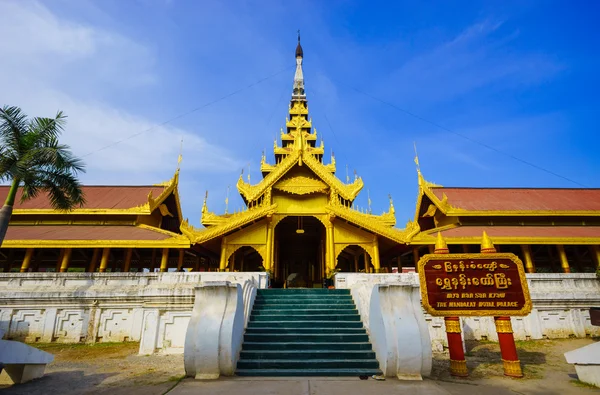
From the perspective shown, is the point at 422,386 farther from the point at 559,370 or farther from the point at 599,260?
the point at 599,260

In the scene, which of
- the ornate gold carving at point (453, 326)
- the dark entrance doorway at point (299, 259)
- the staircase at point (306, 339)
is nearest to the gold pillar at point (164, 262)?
the dark entrance doorway at point (299, 259)

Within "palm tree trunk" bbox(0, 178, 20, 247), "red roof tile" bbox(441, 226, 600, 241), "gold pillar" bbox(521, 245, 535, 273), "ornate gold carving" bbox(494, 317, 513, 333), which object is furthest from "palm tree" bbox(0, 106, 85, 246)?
"gold pillar" bbox(521, 245, 535, 273)

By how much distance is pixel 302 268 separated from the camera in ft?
68.4

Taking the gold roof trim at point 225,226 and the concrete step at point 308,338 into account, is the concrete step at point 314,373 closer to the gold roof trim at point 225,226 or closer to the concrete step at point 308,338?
the concrete step at point 308,338

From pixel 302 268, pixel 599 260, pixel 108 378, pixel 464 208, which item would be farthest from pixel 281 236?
pixel 599 260

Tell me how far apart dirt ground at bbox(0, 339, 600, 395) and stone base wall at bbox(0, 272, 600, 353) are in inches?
19.6

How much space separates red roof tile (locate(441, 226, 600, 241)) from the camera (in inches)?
544

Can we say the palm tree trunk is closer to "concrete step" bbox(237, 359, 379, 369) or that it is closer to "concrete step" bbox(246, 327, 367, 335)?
"concrete step" bbox(246, 327, 367, 335)

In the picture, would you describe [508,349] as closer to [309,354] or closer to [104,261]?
[309,354]

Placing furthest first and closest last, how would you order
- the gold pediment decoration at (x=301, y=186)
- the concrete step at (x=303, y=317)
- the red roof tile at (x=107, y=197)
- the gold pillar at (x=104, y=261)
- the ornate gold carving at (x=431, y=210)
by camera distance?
the ornate gold carving at (x=431, y=210), the gold pediment decoration at (x=301, y=186), the red roof tile at (x=107, y=197), the gold pillar at (x=104, y=261), the concrete step at (x=303, y=317)

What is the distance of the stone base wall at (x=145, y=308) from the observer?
7512 mm

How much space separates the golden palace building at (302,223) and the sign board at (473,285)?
8.15 m

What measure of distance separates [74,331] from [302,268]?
14.1 metres

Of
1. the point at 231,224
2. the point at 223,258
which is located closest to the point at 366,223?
the point at 231,224
